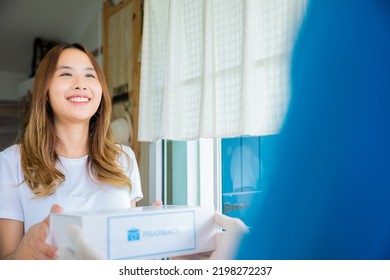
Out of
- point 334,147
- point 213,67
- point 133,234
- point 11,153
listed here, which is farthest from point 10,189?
point 213,67

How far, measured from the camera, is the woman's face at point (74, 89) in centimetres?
81

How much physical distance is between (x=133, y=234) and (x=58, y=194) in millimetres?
273

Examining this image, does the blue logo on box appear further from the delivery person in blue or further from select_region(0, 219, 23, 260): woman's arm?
select_region(0, 219, 23, 260): woman's arm

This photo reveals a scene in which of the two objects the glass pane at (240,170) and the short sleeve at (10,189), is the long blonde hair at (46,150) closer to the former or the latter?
the short sleeve at (10,189)

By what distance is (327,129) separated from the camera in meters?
0.54

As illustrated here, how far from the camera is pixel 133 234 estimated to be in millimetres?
566

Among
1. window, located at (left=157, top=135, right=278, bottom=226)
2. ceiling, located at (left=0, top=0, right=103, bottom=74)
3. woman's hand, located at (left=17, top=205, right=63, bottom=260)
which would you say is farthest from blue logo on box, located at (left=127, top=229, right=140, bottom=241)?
ceiling, located at (left=0, top=0, right=103, bottom=74)

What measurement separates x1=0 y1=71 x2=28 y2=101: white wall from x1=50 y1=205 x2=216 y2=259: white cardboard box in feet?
7.99

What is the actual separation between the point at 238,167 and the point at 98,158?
0.61 meters

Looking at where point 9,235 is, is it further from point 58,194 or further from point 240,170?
point 240,170

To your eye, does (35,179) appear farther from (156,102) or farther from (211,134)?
(156,102)

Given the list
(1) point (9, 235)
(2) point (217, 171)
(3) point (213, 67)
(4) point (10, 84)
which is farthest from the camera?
(4) point (10, 84)

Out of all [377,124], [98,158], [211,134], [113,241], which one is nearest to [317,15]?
[377,124]

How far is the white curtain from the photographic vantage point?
1122 millimetres
